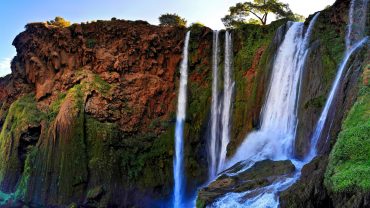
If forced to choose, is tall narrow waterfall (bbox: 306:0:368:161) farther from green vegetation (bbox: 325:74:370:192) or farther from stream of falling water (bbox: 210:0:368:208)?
green vegetation (bbox: 325:74:370:192)

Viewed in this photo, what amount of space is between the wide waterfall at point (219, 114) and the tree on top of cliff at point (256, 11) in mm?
9032

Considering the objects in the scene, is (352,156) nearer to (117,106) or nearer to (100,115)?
(100,115)

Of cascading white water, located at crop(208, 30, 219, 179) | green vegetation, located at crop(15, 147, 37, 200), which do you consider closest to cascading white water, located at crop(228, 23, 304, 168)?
cascading white water, located at crop(208, 30, 219, 179)

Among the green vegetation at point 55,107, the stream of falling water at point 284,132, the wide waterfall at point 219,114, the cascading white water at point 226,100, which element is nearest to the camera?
the stream of falling water at point 284,132

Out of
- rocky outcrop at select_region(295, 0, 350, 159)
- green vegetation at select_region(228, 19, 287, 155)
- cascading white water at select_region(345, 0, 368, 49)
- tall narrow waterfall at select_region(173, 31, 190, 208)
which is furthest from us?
tall narrow waterfall at select_region(173, 31, 190, 208)

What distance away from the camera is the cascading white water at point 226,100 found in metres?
24.2

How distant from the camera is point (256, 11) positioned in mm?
36156

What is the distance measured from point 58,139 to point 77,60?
620 cm

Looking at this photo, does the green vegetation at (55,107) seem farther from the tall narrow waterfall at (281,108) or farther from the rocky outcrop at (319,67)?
the rocky outcrop at (319,67)

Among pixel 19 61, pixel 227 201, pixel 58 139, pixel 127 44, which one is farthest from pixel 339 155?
pixel 19 61

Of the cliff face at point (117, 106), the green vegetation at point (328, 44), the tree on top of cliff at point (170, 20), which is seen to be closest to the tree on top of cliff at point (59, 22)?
the cliff face at point (117, 106)

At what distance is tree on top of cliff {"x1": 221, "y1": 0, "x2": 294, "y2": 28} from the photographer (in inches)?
1411

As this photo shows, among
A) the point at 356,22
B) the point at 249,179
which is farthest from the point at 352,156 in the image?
the point at 356,22

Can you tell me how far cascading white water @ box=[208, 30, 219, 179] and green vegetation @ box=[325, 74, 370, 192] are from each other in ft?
42.4
